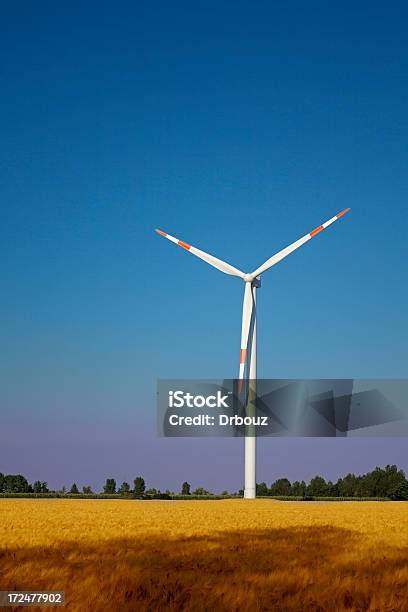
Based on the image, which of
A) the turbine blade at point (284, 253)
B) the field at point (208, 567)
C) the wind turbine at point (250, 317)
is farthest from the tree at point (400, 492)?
the field at point (208, 567)

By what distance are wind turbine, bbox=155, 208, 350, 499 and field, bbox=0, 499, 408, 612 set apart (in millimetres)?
39759

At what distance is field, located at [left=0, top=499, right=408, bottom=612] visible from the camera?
31.8 ft

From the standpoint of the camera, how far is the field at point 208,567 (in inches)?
381

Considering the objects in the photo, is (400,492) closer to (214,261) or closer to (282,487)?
(214,261)

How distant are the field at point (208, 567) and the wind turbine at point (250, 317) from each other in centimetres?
3976

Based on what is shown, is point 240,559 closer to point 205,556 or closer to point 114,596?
point 205,556

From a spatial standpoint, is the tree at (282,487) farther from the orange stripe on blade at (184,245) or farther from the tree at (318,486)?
Answer: the orange stripe on blade at (184,245)

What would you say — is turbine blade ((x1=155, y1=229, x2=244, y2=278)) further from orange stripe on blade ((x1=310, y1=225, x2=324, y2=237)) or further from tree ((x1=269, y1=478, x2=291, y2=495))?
tree ((x1=269, y1=478, x2=291, y2=495))

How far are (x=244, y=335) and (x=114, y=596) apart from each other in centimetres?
5342

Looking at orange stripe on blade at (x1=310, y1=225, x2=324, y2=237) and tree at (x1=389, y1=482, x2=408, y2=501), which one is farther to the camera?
tree at (x1=389, y1=482, x2=408, y2=501)


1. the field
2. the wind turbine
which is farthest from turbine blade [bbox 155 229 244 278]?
the field

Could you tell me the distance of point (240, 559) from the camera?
556 inches

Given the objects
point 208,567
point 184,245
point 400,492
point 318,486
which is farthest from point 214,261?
point 318,486

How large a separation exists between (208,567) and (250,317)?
5157 centimetres
